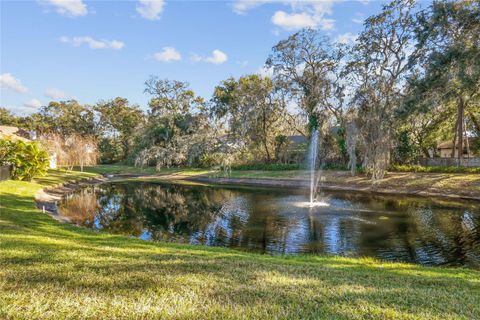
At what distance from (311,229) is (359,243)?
237cm

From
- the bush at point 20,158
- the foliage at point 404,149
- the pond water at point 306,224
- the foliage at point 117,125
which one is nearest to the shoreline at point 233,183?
the pond water at point 306,224

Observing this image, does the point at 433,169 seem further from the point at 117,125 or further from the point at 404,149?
the point at 117,125

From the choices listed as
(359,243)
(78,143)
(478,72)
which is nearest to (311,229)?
(359,243)

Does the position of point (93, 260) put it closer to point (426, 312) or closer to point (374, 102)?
point (426, 312)

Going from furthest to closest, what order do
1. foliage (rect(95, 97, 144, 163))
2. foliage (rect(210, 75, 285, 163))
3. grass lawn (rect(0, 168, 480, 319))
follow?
foliage (rect(95, 97, 144, 163)) → foliage (rect(210, 75, 285, 163)) → grass lawn (rect(0, 168, 480, 319))

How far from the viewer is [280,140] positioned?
138 feet

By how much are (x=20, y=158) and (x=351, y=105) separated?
26.6 meters

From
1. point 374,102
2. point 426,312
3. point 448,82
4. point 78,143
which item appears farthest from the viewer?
point 78,143

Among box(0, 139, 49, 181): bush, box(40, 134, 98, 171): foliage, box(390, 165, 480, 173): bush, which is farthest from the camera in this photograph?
box(40, 134, 98, 171): foliage

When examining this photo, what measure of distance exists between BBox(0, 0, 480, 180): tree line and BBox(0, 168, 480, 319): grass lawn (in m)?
17.7

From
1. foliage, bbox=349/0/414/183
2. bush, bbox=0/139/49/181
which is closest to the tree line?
foliage, bbox=349/0/414/183

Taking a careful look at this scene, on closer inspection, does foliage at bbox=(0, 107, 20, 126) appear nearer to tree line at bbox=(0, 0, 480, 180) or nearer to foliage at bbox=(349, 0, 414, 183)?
tree line at bbox=(0, 0, 480, 180)

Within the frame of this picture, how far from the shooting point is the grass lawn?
3.49 metres

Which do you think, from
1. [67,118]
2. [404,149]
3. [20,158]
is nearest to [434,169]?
[404,149]
